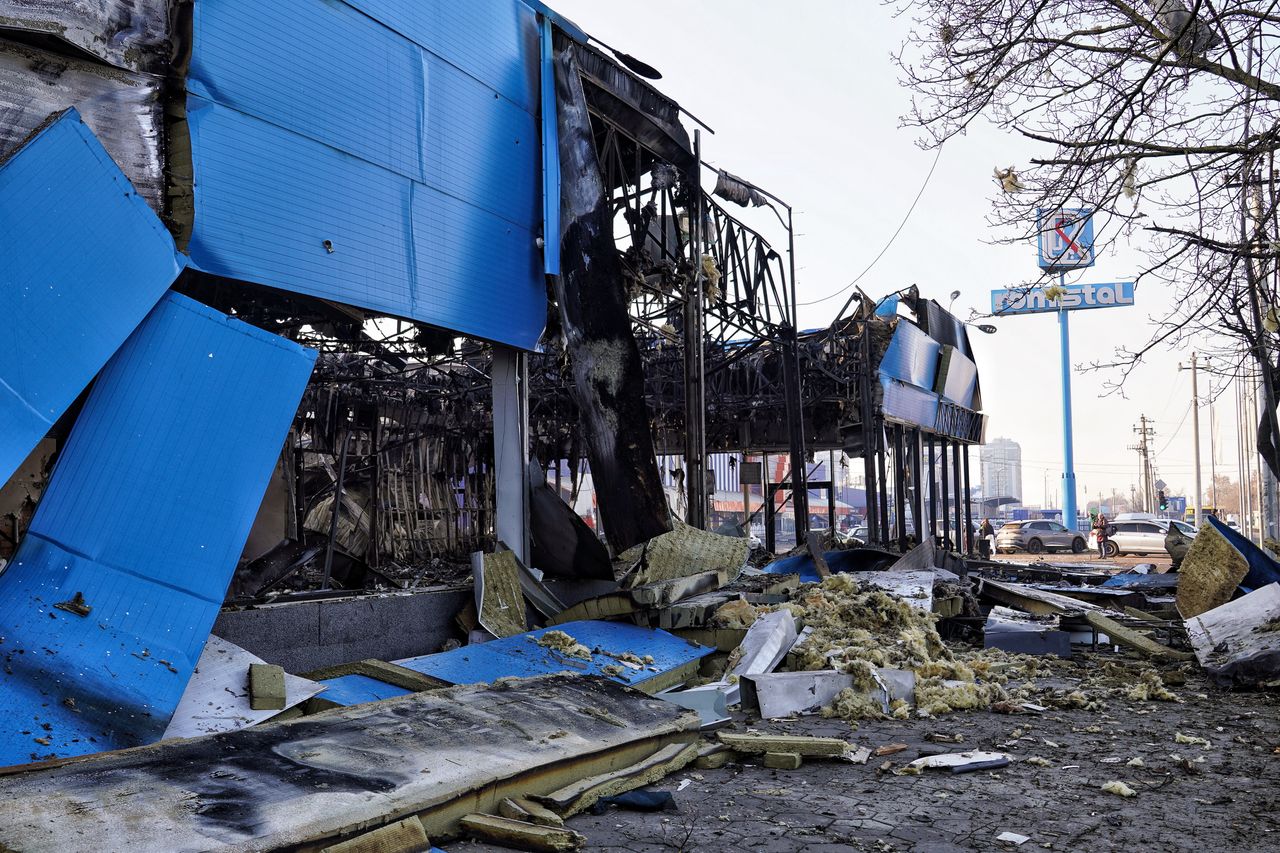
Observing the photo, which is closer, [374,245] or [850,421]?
[374,245]

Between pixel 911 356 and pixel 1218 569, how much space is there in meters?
11.6

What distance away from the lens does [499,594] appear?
918cm

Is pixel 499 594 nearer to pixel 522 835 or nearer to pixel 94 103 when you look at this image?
pixel 522 835

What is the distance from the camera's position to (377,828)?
385cm

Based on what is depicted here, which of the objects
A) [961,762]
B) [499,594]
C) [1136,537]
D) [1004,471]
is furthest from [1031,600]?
[1004,471]

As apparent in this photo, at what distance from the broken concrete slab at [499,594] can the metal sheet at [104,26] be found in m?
4.89

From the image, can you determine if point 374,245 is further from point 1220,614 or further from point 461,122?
point 1220,614

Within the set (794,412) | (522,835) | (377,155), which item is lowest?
(522,835)

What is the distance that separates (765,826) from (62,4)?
5.90 m

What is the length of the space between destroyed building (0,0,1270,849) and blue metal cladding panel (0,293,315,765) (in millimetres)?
19

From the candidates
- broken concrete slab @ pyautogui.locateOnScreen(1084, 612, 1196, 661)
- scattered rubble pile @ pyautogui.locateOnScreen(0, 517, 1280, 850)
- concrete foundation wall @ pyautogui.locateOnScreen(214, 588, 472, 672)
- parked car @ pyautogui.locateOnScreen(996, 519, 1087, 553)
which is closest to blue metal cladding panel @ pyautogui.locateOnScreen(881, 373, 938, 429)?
scattered rubble pile @ pyautogui.locateOnScreen(0, 517, 1280, 850)

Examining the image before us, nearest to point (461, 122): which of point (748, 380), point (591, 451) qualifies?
point (591, 451)

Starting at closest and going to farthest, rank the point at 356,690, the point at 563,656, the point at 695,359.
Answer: the point at 356,690 < the point at 563,656 < the point at 695,359

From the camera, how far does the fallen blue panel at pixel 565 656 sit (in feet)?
23.6
